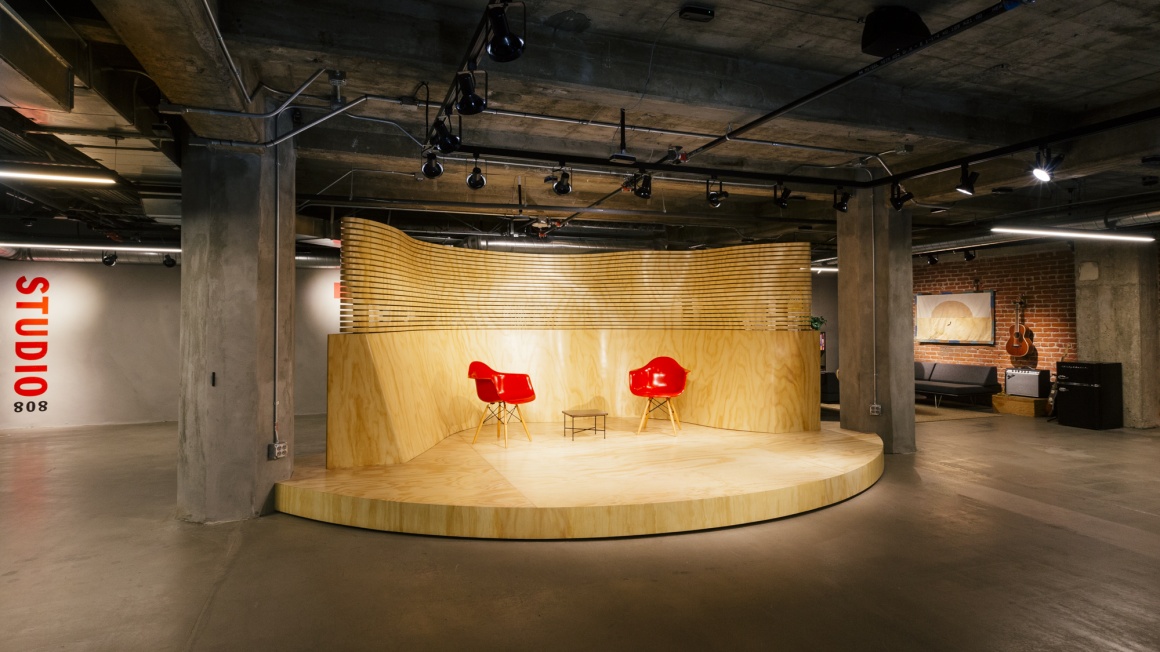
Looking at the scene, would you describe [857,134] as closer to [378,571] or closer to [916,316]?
[378,571]

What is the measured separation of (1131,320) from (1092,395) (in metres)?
1.46

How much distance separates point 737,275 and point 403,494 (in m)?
5.56

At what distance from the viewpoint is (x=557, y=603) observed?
3752mm

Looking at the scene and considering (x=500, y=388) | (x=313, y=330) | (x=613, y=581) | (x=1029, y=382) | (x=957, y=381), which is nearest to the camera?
(x=613, y=581)

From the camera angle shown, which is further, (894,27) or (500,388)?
(500,388)

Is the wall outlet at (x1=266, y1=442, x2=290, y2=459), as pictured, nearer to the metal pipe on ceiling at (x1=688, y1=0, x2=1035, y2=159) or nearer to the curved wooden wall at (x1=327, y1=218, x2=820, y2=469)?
the curved wooden wall at (x1=327, y1=218, x2=820, y2=469)

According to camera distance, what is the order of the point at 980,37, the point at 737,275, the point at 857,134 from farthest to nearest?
the point at 737,275 → the point at 857,134 → the point at 980,37

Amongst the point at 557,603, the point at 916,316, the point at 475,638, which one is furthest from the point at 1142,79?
the point at 916,316

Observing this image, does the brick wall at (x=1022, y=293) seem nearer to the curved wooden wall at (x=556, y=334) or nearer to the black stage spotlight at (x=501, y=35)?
the curved wooden wall at (x=556, y=334)

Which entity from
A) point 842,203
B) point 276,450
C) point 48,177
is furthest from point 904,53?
point 48,177

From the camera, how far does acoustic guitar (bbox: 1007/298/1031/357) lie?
41.0ft

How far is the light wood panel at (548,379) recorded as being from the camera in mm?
6102

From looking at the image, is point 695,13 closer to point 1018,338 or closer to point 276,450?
point 276,450

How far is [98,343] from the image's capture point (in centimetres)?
1101
